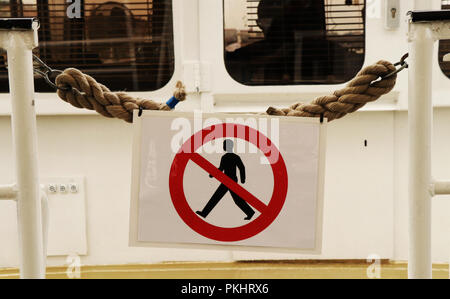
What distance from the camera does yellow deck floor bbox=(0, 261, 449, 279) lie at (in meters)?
2.27

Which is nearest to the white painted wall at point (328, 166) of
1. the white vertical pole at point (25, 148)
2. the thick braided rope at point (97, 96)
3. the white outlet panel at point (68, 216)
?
the white outlet panel at point (68, 216)

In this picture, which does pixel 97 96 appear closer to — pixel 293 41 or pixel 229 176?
pixel 229 176

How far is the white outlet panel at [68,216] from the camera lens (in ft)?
7.70

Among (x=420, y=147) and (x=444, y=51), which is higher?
(x=444, y=51)

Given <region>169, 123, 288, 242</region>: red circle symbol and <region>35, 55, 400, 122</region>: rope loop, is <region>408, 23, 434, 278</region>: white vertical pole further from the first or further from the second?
<region>169, 123, 288, 242</region>: red circle symbol

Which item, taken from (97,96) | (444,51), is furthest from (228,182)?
(444,51)

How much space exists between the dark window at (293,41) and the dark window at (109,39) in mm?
289

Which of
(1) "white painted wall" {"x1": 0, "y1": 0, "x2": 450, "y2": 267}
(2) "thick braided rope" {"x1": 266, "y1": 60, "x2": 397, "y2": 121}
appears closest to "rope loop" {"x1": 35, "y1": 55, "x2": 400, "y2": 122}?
(2) "thick braided rope" {"x1": 266, "y1": 60, "x2": 397, "y2": 121}

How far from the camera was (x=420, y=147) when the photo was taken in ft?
3.58

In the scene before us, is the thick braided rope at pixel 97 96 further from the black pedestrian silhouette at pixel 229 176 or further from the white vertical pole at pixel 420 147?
the white vertical pole at pixel 420 147

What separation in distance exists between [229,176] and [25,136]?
1.35 ft

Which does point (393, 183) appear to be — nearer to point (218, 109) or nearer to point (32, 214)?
point (218, 109)
